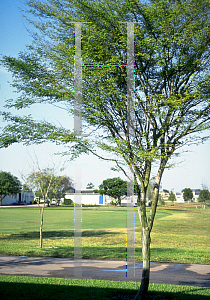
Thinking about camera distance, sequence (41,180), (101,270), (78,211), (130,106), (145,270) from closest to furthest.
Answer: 1. (145,270)
2. (130,106)
3. (78,211)
4. (101,270)
5. (41,180)

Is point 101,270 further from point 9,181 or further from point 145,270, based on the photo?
point 9,181

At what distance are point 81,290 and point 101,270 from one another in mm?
1945

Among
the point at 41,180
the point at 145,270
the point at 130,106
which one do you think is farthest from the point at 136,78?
the point at 41,180

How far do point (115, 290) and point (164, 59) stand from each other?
170 inches

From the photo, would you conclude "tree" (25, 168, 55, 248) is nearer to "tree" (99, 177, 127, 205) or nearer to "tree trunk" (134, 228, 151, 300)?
"tree" (99, 177, 127, 205)

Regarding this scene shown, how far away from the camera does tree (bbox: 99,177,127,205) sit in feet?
18.6

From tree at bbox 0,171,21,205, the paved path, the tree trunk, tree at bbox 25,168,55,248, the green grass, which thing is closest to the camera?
the tree trunk

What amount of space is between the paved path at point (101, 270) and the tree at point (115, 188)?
2.19 m

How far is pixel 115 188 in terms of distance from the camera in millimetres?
5754

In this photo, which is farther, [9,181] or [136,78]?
[9,181]

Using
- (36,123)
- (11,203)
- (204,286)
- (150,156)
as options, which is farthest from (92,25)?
(11,203)

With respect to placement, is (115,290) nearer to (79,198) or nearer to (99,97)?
(79,198)

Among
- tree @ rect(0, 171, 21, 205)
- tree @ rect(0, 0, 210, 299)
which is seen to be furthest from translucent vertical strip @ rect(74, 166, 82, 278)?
tree @ rect(0, 171, 21, 205)

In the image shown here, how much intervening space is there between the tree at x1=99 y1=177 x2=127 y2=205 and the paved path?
7.17 ft
